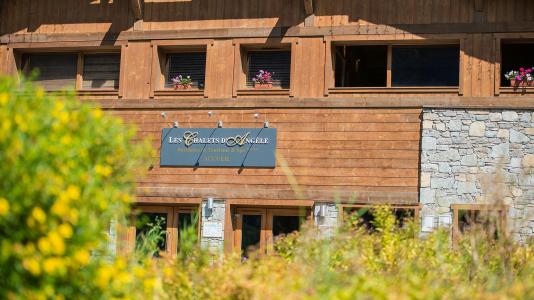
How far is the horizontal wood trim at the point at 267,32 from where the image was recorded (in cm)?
1365

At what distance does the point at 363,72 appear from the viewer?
14406 millimetres

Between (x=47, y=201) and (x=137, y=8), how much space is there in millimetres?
10463

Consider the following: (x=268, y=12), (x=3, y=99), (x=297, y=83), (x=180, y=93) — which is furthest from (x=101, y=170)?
(x=268, y=12)

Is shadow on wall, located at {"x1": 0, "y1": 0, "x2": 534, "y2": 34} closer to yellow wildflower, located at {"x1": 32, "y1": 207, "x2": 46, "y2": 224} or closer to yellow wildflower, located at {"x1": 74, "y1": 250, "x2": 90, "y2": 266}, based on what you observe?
yellow wildflower, located at {"x1": 74, "y1": 250, "x2": 90, "y2": 266}

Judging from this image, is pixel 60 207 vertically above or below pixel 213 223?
above

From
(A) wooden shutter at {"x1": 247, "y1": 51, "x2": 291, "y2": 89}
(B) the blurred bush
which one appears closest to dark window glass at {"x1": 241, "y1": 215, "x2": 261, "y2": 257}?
(A) wooden shutter at {"x1": 247, "y1": 51, "x2": 291, "y2": 89}

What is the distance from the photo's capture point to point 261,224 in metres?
14.3

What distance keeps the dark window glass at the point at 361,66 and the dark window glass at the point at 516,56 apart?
6.15 ft

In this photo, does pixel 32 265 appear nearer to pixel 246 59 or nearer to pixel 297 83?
pixel 297 83

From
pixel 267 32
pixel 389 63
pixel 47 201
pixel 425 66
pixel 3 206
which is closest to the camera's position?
pixel 3 206

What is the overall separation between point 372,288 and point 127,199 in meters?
1.59

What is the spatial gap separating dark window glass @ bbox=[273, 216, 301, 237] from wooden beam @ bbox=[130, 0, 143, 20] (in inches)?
163

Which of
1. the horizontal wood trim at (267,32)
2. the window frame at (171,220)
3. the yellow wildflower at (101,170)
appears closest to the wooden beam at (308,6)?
the horizontal wood trim at (267,32)

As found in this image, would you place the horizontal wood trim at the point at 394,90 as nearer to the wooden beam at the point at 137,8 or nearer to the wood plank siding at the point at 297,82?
the wood plank siding at the point at 297,82
